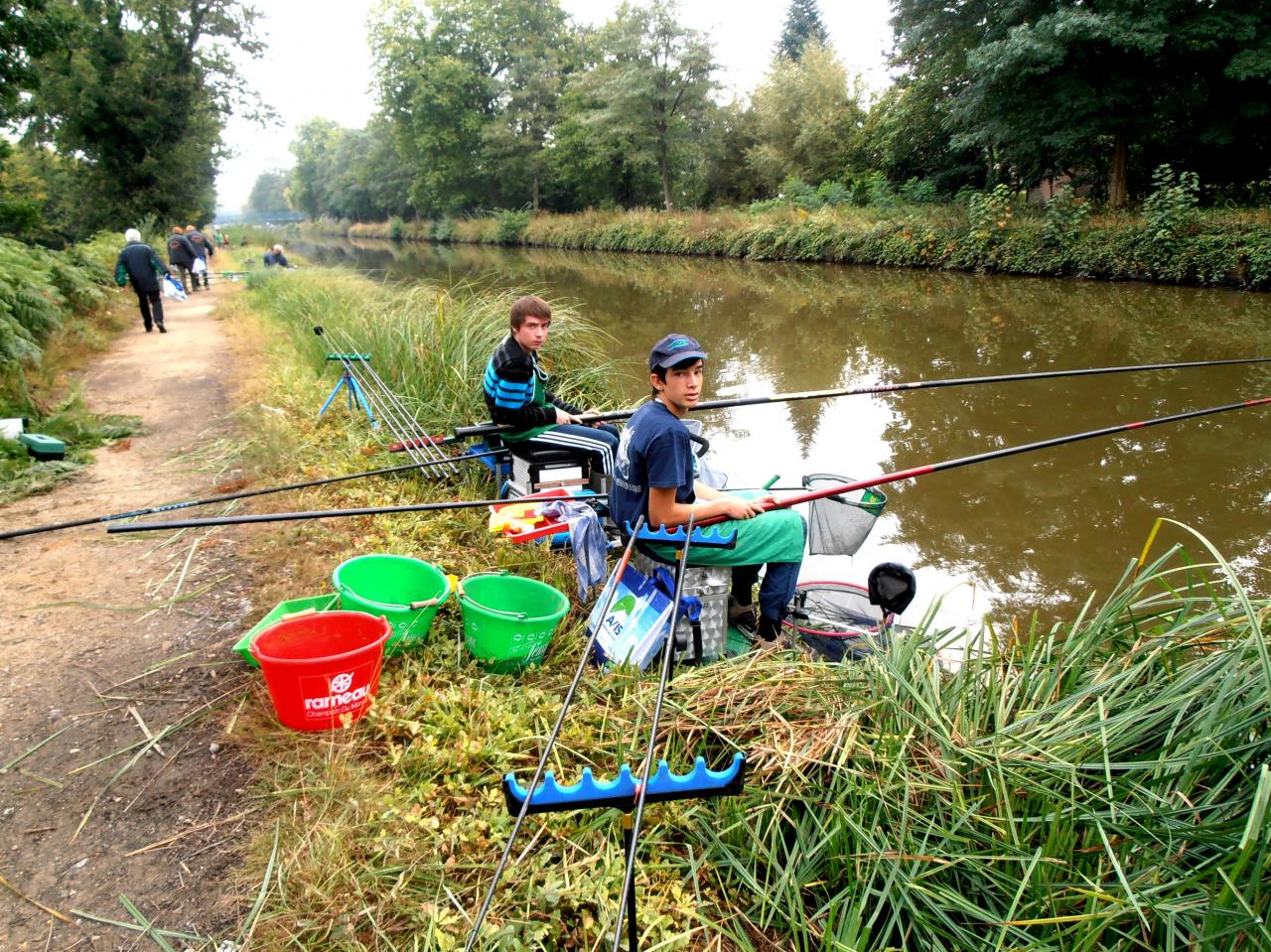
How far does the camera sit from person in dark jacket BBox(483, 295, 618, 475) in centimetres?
433

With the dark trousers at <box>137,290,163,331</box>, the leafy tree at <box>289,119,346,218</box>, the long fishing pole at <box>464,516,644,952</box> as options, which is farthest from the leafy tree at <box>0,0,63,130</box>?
the leafy tree at <box>289,119,346,218</box>

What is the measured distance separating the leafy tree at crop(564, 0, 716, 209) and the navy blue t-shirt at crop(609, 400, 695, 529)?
103ft

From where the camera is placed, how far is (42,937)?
1854mm

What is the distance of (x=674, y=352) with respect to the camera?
2.97 m

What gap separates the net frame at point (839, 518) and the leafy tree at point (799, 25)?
1739 inches

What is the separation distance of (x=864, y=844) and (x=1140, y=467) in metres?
5.13

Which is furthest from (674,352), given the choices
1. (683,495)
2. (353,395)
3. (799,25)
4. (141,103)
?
(799,25)

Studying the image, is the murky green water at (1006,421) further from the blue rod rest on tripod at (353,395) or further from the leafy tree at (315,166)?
the leafy tree at (315,166)

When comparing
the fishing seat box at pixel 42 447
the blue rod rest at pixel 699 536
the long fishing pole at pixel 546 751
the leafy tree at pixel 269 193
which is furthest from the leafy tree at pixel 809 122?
the leafy tree at pixel 269 193

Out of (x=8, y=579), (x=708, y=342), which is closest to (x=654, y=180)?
(x=708, y=342)

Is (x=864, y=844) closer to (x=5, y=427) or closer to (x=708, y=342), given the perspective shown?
(x=5, y=427)

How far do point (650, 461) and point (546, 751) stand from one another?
1.54 meters

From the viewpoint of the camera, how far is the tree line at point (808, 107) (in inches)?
638

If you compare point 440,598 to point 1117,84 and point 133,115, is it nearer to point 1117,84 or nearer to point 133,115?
point 1117,84
